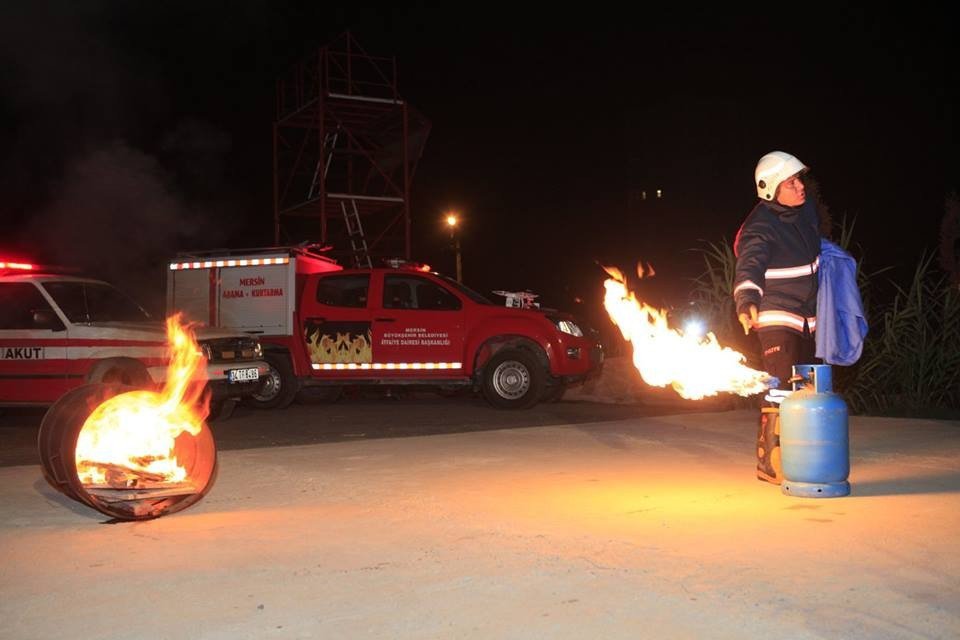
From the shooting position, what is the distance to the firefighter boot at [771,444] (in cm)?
622

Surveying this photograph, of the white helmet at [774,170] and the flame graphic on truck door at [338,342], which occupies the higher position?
the white helmet at [774,170]

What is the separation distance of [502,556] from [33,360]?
830 centimetres

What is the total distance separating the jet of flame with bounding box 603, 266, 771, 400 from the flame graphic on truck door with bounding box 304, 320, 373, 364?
21.5 feet

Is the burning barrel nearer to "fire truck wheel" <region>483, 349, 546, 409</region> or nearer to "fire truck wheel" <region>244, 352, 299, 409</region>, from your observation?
"fire truck wheel" <region>483, 349, 546, 409</region>

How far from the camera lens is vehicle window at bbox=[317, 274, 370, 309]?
1398cm

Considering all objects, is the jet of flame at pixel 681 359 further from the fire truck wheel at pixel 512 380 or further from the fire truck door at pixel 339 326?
the fire truck door at pixel 339 326

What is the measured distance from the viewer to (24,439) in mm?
10766

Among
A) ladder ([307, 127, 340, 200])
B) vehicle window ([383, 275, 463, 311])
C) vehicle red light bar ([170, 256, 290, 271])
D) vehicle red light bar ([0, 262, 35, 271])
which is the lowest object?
vehicle window ([383, 275, 463, 311])

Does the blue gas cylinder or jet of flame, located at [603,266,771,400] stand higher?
jet of flame, located at [603,266,771,400]

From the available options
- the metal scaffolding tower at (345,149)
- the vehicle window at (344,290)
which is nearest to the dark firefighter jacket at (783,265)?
the vehicle window at (344,290)

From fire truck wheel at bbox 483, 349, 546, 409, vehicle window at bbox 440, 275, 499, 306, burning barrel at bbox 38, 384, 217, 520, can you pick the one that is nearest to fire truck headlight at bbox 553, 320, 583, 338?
fire truck wheel at bbox 483, 349, 546, 409

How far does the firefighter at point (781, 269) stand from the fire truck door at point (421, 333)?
7.50 m

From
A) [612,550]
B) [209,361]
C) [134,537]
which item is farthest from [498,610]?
[209,361]

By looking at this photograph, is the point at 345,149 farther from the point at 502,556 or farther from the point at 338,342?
the point at 502,556
